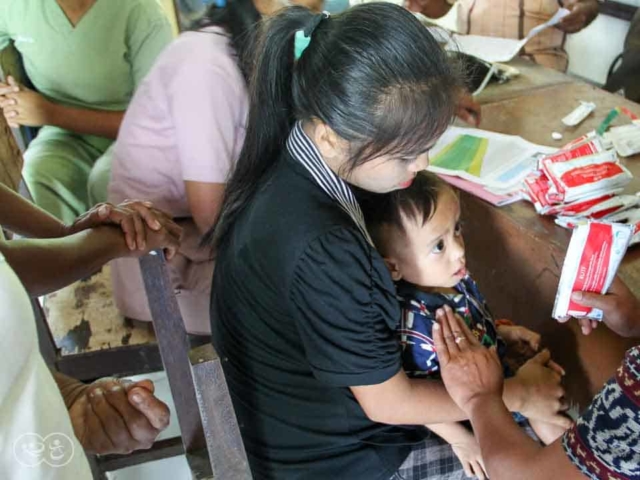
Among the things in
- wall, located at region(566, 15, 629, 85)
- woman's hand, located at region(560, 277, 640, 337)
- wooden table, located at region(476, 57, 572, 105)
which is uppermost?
woman's hand, located at region(560, 277, 640, 337)

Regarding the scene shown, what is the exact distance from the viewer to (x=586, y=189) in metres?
1.25

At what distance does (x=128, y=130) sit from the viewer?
4.55 feet

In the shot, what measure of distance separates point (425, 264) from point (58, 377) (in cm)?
60

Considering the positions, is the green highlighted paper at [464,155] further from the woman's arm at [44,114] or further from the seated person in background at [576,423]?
the woman's arm at [44,114]

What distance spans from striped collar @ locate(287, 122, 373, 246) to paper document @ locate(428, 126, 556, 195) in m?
0.61

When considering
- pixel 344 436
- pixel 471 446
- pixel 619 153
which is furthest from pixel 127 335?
pixel 619 153

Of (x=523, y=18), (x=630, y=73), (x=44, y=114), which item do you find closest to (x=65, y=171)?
(x=44, y=114)

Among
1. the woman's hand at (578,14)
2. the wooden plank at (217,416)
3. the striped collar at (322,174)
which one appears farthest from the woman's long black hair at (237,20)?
the woman's hand at (578,14)

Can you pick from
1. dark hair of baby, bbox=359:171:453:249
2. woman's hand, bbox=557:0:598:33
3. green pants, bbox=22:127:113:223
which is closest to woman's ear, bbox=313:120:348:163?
dark hair of baby, bbox=359:171:453:249

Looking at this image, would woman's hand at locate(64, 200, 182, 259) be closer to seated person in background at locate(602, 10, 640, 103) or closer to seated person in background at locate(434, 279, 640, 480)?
seated person in background at locate(434, 279, 640, 480)

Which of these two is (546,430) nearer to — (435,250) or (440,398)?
(440,398)

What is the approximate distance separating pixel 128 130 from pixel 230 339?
0.60 m

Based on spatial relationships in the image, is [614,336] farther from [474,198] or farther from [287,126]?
[287,126]

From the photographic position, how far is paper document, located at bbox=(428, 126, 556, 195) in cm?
145
